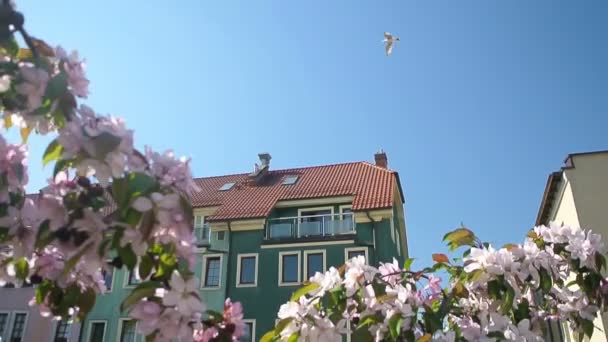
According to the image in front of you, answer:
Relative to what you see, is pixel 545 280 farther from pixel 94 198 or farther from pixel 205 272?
pixel 205 272

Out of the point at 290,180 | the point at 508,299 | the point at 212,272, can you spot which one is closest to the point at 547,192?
the point at 508,299

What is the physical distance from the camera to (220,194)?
70.2 ft

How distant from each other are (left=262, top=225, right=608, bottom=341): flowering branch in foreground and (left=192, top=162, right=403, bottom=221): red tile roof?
46.4 feet

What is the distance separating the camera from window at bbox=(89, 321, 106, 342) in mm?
17797

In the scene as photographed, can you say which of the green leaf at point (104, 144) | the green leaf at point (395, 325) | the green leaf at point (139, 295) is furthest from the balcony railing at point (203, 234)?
the green leaf at point (104, 144)

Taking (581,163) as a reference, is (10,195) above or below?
below

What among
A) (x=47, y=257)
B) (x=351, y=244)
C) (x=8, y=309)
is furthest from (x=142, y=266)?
(x=8, y=309)

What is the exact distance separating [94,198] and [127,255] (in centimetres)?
26

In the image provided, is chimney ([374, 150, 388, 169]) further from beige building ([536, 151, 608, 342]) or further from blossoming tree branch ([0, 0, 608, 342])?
blossoming tree branch ([0, 0, 608, 342])

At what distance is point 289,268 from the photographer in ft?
57.9

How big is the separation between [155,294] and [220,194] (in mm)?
20240

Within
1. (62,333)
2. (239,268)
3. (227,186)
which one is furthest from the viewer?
(227,186)

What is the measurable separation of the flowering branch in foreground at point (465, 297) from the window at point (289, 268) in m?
14.2

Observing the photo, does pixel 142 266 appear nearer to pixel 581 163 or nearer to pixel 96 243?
pixel 96 243
